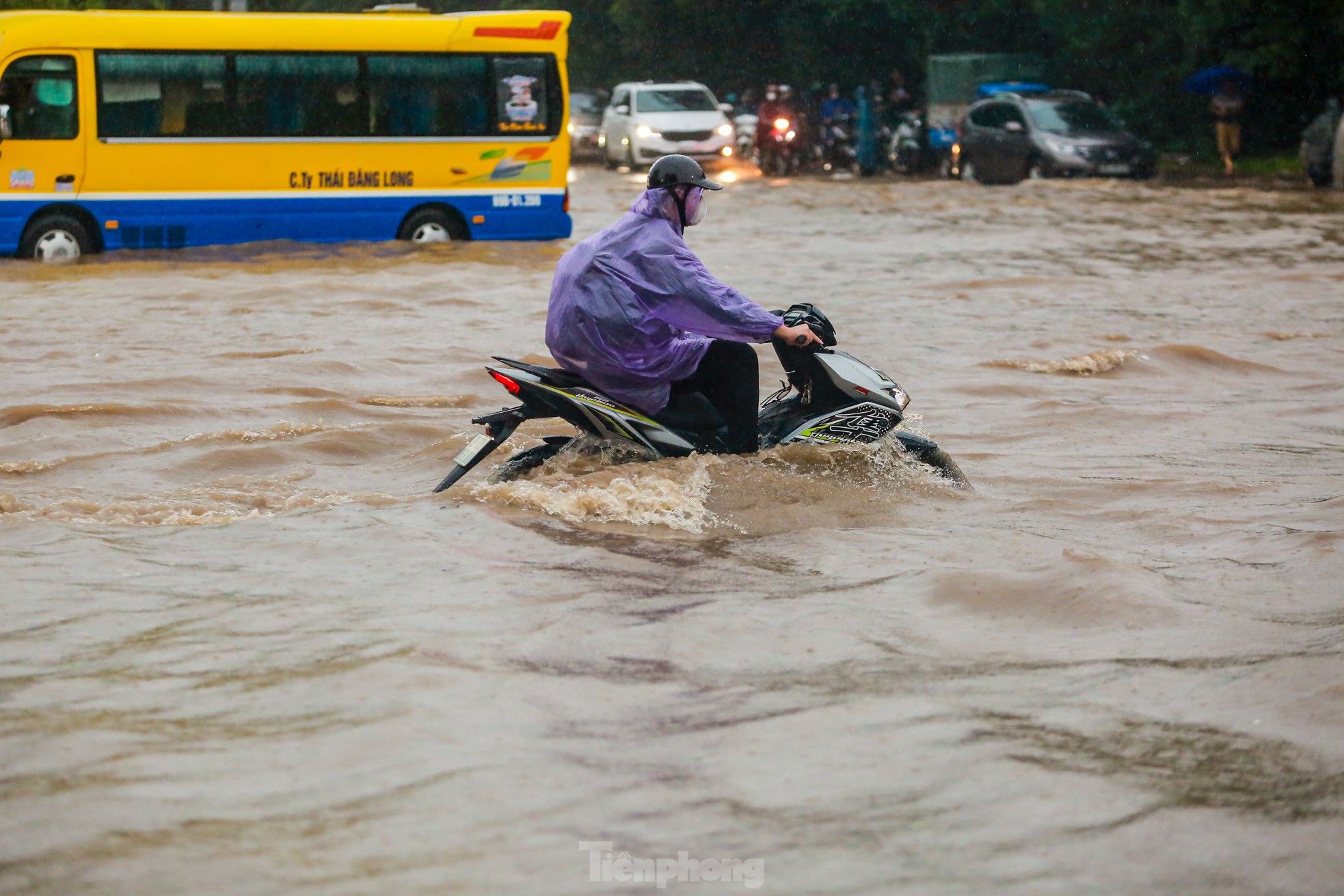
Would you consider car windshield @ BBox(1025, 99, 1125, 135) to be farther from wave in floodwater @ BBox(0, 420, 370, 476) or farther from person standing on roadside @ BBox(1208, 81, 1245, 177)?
wave in floodwater @ BBox(0, 420, 370, 476)

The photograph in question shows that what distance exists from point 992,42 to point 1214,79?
32.8 feet

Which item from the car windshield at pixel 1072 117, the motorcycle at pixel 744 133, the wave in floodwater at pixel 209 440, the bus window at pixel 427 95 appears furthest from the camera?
the motorcycle at pixel 744 133

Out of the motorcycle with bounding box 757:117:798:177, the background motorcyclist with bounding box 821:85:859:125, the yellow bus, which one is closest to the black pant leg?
the yellow bus

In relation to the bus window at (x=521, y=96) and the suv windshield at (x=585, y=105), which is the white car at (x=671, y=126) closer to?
the suv windshield at (x=585, y=105)

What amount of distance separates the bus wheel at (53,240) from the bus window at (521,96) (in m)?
4.48

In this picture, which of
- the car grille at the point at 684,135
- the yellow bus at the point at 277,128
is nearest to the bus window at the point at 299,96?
the yellow bus at the point at 277,128

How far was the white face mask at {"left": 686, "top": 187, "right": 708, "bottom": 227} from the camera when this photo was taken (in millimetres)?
6336

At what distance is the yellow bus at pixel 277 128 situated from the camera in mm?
15766

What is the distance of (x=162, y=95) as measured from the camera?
53.9ft

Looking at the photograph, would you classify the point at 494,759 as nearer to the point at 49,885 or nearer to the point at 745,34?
the point at 49,885

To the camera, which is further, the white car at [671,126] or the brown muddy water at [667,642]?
the white car at [671,126]

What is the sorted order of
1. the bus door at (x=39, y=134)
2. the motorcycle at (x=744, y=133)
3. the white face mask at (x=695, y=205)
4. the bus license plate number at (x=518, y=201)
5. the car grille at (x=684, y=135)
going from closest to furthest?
the white face mask at (x=695, y=205)
the bus door at (x=39, y=134)
the bus license plate number at (x=518, y=201)
the car grille at (x=684, y=135)
the motorcycle at (x=744, y=133)

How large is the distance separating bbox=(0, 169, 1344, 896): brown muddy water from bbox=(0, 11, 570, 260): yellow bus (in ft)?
18.3

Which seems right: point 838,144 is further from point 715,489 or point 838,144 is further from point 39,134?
point 715,489
